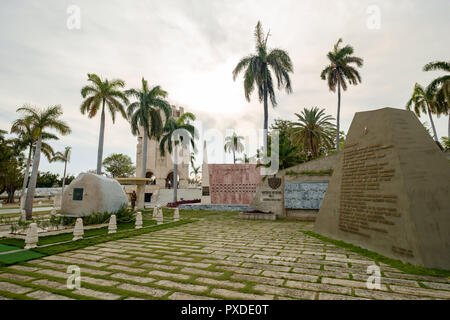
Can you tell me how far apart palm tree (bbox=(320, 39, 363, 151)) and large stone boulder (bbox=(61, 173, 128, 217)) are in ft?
72.4

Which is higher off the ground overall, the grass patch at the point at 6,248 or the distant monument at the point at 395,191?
the distant monument at the point at 395,191

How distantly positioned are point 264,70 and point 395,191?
17.7m

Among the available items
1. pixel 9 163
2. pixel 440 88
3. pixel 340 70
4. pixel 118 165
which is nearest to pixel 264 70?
pixel 340 70

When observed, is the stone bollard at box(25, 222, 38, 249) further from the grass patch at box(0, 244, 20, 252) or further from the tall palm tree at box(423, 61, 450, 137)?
the tall palm tree at box(423, 61, 450, 137)

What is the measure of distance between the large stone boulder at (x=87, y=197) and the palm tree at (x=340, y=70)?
2207 cm

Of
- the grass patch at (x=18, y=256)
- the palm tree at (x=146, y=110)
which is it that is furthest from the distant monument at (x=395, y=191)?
the palm tree at (x=146, y=110)

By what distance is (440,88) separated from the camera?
21312 mm

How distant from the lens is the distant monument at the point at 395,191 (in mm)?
4812

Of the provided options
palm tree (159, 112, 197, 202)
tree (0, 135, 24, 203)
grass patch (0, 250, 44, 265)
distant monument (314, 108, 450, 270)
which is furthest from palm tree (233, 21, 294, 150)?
tree (0, 135, 24, 203)

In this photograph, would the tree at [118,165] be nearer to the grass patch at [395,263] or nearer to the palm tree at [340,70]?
the palm tree at [340,70]

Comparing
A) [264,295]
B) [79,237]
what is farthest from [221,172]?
[264,295]

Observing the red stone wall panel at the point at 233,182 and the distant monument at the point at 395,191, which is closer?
the distant monument at the point at 395,191

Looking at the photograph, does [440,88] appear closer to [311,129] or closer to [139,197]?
[311,129]
